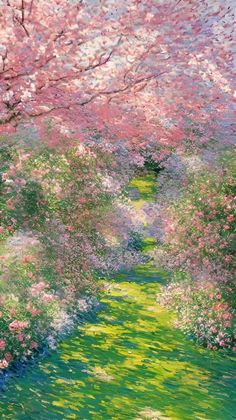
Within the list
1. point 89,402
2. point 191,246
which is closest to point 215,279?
point 191,246

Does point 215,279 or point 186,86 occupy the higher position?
point 186,86

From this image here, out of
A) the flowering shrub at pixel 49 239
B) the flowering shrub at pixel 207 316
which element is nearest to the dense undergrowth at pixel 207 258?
the flowering shrub at pixel 207 316

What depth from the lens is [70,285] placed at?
16.1 metres

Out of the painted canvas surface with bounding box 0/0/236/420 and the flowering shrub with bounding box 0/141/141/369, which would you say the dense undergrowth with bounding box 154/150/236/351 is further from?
the flowering shrub with bounding box 0/141/141/369

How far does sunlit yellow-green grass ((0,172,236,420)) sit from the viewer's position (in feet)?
34.4

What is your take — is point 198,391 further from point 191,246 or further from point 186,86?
point 191,246

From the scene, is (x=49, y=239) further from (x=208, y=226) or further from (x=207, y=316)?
(x=208, y=226)

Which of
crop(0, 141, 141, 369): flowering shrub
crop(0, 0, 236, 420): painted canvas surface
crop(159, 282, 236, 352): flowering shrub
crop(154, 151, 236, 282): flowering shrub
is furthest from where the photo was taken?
crop(154, 151, 236, 282): flowering shrub

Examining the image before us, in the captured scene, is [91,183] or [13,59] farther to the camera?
[91,183]

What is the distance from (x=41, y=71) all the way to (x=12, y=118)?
1.50 m

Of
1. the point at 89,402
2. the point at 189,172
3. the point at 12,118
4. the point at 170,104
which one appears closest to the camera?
the point at 89,402

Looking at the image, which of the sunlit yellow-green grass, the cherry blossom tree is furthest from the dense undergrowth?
the cherry blossom tree

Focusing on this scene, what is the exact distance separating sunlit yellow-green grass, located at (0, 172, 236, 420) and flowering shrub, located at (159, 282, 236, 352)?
0.37 meters

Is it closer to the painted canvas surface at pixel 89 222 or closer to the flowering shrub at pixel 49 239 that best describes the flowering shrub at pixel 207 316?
the painted canvas surface at pixel 89 222
